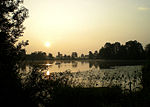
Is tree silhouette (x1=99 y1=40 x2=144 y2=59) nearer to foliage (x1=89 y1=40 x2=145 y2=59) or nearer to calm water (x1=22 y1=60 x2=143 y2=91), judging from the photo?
foliage (x1=89 y1=40 x2=145 y2=59)

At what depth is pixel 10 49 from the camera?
6.54 m

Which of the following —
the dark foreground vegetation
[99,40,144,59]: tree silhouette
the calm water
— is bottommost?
the calm water

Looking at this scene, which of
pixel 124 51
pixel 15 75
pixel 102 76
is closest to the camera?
pixel 15 75

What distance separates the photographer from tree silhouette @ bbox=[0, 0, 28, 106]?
220 inches

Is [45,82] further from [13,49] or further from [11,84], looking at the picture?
[13,49]

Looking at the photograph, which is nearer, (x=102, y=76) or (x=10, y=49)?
(x=10, y=49)

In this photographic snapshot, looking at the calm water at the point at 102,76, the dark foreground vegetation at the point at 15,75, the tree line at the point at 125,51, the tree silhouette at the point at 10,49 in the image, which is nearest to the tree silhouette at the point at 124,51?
the tree line at the point at 125,51

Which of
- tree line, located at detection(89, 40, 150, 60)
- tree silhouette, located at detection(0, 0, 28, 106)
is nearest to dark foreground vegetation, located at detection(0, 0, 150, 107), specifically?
tree silhouette, located at detection(0, 0, 28, 106)

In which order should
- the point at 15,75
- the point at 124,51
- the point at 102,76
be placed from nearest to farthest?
1. the point at 15,75
2. the point at 102,76
3. the point at 124,51

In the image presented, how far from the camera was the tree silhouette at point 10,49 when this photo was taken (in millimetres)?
5598

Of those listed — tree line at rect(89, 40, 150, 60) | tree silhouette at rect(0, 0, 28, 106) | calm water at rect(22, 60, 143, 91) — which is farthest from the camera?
tree line at rect(89, 40, 150, 60)

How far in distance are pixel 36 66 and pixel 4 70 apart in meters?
1.55

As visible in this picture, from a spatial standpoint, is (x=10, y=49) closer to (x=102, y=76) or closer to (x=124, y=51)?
(x=102, y=76)

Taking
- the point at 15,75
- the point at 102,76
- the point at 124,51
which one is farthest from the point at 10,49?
the point at 124,51
